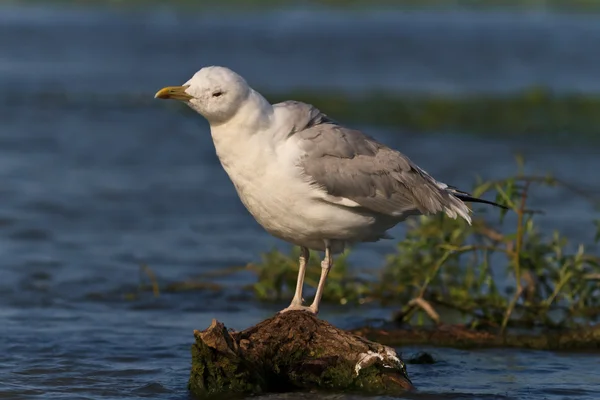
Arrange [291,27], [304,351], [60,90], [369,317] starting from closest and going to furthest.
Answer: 1. [304,351]
2. [369,317]
3. [60,90]
4. [291,27]

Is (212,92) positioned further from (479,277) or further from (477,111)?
(477,111)

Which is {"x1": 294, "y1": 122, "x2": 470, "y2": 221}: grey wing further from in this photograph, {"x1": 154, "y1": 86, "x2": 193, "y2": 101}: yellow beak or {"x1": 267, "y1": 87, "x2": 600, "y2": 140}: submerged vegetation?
{"x1": 267, "y1": 87, "x2": 600, "y2": 140}: submerged vegetation

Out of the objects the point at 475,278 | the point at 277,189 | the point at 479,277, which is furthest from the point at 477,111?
the point at 277,189

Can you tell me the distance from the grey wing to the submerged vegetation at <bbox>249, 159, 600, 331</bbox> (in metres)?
0.98

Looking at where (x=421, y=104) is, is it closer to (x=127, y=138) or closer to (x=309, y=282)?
(x=127, y=138)

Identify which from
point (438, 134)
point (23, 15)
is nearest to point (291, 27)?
point (23, 15)

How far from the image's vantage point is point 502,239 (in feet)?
29.9

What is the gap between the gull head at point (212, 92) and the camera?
7008 mm

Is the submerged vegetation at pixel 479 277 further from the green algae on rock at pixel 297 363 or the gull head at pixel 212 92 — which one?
the gull head at pixel 212 92

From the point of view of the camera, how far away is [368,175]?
7578 mm

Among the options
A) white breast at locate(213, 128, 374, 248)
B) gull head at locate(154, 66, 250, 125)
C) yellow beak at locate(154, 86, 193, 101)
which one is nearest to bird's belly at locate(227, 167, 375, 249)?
white breast at locate(213, 128, 374, 248)

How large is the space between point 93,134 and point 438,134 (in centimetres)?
560

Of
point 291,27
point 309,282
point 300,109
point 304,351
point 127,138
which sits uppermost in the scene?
point 291,27

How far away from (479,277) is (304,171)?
2433mm
